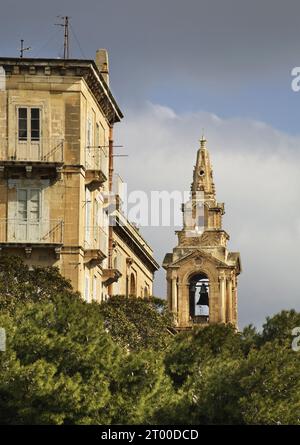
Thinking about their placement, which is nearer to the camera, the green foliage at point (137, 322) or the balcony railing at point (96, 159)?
the green foliage at point (137, 322)

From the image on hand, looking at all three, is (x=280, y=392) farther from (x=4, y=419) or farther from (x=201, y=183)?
(x=201, y=183)

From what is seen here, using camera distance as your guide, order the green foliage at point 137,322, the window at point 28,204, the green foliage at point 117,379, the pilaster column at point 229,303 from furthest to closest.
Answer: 1. the pilaster column at point 229,303
2. the window at point 28,204
3. the green foliage at point 137,322
4. the green foliage at point 117,379

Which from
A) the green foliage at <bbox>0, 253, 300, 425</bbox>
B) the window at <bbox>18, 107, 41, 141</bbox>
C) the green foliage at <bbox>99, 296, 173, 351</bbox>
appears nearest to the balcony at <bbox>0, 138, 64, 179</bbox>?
the window at <bbox>18, 107, 41, 141</bbox>

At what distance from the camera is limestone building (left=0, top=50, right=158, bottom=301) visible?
11506 cm

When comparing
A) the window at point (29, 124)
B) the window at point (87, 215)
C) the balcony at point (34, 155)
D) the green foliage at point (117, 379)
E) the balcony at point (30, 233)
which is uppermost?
the window at point (29, 124)

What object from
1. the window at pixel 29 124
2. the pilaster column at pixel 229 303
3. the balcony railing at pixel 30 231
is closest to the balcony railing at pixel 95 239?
the balcony railing at pixel 30 231

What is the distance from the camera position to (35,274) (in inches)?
4225

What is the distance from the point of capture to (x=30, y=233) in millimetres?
115000

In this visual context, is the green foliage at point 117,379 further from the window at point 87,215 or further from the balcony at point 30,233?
the window at point 87,215

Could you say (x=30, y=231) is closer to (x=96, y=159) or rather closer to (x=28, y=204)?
(x=28, y=204)

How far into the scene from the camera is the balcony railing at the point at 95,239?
11756 cm

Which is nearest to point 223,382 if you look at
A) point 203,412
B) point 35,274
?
point 203,412

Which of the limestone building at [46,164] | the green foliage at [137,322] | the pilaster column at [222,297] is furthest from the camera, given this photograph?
the pilaster column at [222,297]

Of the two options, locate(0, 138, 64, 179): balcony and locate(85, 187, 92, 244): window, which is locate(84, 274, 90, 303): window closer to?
locate(85, 187, 92, 244): window
